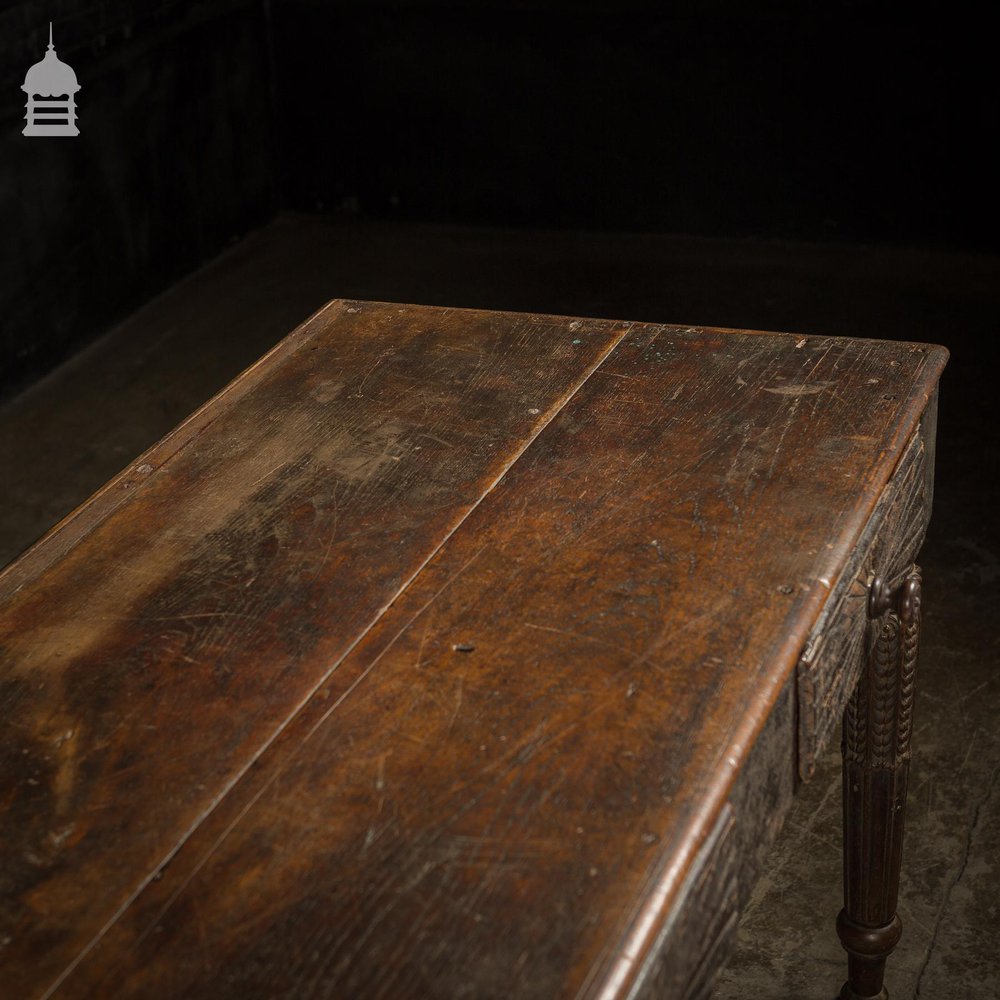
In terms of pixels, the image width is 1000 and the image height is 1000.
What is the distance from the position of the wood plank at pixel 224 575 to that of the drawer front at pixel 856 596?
0.43 meters

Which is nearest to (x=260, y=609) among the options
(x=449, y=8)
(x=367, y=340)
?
(x=367, y=340)

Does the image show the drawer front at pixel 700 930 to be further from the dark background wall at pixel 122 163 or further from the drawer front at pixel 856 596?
the dark background wall at pixel 122 163

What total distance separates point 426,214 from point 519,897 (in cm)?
459

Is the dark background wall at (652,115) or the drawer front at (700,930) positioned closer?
the drawer front at (700,930)

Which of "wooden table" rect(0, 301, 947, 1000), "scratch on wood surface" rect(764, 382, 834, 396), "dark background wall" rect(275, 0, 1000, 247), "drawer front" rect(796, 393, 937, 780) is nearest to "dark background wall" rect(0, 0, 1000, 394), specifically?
"dark background wall" rect(275, 0, 1000, 247)

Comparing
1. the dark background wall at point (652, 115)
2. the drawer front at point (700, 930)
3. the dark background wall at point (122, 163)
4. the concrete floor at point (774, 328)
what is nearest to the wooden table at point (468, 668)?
the drawer front at point (700, 930)

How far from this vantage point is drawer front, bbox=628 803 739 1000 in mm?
1078

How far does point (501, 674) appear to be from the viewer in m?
1.34

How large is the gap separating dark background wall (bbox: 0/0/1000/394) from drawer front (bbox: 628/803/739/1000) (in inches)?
135

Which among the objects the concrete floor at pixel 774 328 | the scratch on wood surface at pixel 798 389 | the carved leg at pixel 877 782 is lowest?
the concrete floor at pixel 774 328

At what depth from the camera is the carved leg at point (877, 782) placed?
1.71 m

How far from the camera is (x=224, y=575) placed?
60.8 inches

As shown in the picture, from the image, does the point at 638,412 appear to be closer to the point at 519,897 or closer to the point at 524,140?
the point at 519,897

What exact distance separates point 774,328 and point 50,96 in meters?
2.27
